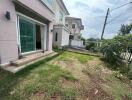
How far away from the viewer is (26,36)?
5.70 m

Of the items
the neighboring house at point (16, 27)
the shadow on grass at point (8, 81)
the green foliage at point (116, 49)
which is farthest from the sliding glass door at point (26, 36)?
the green foliage at point (116, 49)

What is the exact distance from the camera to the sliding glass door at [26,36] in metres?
5.29

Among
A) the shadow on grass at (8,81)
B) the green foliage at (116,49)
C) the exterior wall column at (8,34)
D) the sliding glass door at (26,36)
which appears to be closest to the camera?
the shadow on grass at (8,81)

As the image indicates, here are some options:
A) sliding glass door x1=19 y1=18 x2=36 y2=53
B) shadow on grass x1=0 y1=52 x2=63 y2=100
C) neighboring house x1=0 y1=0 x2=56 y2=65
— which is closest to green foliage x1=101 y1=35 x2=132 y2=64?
neighboring house x1=0 y1=0 x2=56 y2=65

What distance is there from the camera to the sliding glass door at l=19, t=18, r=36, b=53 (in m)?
5.29

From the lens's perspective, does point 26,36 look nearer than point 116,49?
Yes

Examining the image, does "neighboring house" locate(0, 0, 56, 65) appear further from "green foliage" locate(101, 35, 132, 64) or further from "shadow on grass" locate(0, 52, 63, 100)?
"green foliage" locate(101, 35, 132, 64)

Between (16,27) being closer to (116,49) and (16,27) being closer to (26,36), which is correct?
(26,36)

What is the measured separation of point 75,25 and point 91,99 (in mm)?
24726

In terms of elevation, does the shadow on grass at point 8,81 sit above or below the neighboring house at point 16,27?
below

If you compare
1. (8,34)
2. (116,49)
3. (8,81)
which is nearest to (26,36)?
(8,34)

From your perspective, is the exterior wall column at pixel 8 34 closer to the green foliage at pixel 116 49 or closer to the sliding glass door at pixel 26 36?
the sliding glass door at pixel 26 36

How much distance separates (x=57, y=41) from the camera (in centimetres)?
1293

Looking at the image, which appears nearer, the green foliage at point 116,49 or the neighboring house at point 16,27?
the neighboring house at point 16,27
